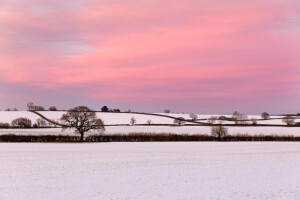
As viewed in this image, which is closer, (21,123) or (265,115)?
(21,123)

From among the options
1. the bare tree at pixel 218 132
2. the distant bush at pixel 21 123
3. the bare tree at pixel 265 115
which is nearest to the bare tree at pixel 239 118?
the bare tree at pixel 265 115

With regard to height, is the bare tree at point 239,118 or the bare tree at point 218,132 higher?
the bare tree at point 239,118

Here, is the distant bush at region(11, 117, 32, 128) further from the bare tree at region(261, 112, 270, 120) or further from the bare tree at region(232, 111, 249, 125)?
the bare tree at region(261, 112, 270, 120)
